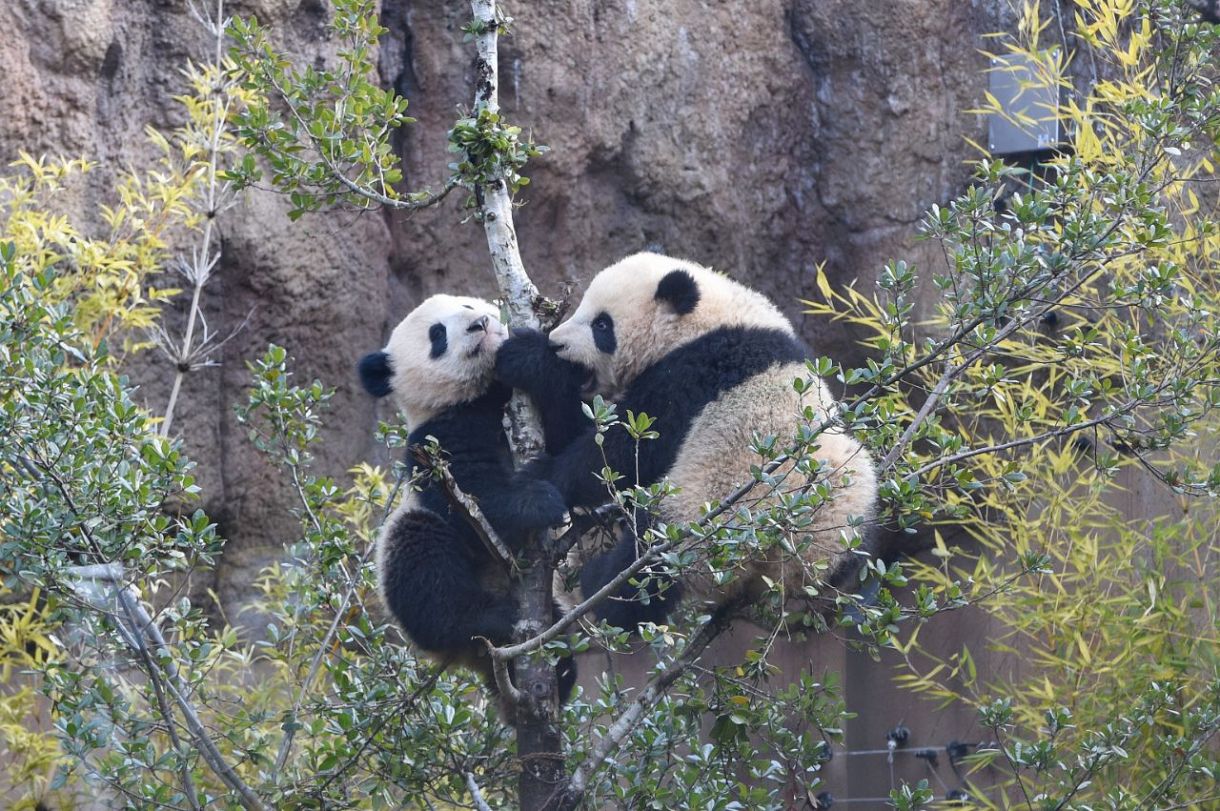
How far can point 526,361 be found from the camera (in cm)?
375

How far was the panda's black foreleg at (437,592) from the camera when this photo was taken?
382 centimetres

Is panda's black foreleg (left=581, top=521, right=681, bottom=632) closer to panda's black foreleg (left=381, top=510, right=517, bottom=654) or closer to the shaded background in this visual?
panda's black foreleg (left=381, top=510, right=517, bottom=654)

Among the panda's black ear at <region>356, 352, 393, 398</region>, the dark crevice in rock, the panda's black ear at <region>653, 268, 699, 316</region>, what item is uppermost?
the dark crevice in rock

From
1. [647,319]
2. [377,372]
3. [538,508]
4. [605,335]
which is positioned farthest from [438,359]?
[538,508]

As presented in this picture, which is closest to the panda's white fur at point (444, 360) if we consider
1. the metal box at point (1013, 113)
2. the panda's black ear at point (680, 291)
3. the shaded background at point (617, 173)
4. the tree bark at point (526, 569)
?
the tree bark at point (526, 569)

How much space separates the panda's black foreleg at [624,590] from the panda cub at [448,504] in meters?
0.21

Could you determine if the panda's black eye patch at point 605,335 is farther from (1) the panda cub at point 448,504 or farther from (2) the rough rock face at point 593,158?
→ (2) the rough rock face at point 593,158

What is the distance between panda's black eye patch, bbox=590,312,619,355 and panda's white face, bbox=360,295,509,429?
0.99 feet

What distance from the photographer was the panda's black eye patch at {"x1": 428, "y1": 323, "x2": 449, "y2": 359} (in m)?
4.23

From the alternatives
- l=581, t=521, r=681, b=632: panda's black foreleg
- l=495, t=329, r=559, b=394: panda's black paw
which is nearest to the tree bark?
l=495, t=329, r=559, b=394: panda's black paw

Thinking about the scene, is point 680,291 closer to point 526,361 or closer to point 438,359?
point 526,361

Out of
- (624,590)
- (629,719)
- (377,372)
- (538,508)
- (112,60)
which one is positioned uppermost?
(112,60)

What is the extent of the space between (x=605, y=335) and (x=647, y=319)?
0.48 ft

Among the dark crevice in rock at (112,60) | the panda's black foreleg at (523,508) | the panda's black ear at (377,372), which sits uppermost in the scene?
the dark crevice in rock at (112,60)
